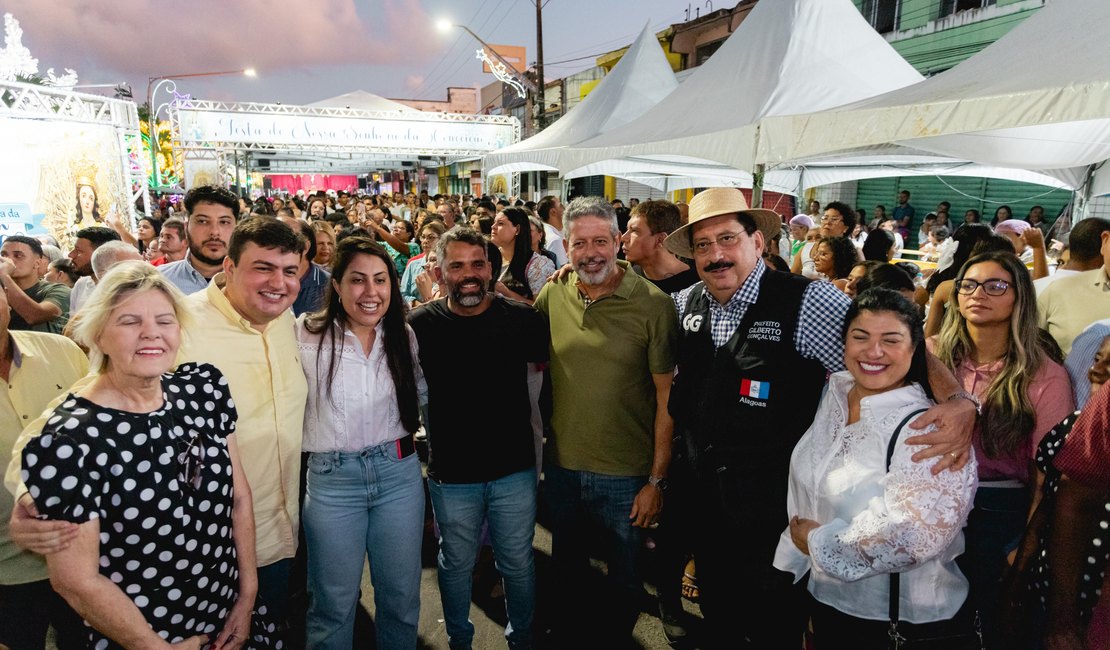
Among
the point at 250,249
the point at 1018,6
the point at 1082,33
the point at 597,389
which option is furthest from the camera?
the point at 1018,6

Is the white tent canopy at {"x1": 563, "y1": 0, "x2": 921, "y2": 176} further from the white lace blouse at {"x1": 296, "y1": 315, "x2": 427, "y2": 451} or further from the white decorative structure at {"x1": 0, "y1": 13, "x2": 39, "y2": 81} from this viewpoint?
the white decorative structure at {"x1": 0, "y1": 13, "x2": 39, "y2": 81}

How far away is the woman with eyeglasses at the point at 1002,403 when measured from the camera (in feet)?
7.23

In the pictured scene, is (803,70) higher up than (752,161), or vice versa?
(803,70)

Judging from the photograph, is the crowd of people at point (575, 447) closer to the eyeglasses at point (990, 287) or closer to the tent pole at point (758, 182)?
the eyeglasses at point (990, 287)

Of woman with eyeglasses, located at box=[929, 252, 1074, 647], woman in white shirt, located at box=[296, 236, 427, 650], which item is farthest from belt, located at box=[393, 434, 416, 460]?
woman with eyeglasses, located at box=[929, 252, 1074, 647]

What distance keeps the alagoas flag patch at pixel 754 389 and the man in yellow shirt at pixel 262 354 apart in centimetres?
176

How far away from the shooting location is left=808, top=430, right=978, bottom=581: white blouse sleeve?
1604mm

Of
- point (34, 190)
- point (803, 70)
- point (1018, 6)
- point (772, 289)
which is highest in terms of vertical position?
point (1018, 6)

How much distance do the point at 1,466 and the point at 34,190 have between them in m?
8.54

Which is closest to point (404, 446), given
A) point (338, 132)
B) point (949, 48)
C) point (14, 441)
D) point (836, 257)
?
point (14, 441)

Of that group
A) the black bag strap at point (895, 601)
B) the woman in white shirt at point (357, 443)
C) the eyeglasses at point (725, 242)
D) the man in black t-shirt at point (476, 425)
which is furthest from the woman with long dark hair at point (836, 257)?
the woman in white shirt at point (357, 443)

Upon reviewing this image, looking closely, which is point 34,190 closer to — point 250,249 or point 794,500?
point 250,249

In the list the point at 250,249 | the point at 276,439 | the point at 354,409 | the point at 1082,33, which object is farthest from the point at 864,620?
the point at 1082,33

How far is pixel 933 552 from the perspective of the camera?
1600 mm
